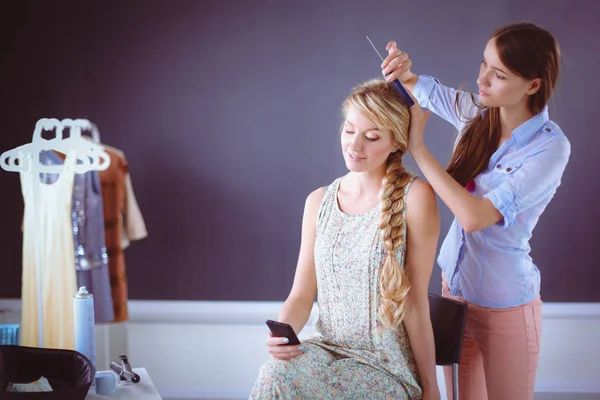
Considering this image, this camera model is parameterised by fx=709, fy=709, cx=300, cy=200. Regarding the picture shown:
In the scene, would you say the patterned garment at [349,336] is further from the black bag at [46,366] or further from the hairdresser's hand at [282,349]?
the black bag at [46,366]

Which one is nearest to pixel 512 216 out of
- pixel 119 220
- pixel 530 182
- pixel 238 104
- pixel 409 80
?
pixel 530 182

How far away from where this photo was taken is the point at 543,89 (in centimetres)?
193

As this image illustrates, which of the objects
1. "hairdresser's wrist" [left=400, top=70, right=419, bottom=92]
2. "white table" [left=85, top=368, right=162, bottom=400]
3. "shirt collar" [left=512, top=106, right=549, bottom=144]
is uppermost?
"hairdresser's wrist" [left=400, top=70, right=419, bottom=92]

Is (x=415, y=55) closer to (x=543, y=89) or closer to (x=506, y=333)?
(x=543, y=89)

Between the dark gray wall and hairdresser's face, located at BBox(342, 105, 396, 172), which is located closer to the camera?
hairdresser's face, located at BBox(342, 105, 396, 172)

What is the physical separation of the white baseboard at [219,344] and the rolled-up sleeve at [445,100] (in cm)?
142

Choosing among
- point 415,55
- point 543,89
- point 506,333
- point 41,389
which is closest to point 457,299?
point 506,333

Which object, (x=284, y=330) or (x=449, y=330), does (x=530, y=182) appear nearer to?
(x=449, y=330)

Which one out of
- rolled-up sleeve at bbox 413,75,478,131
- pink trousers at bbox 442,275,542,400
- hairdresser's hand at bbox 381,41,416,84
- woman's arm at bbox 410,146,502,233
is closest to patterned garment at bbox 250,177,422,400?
woman's arm at bbox 410,146,502,233

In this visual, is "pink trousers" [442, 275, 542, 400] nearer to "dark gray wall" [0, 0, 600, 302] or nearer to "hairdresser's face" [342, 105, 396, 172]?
"hairdresser's face" [342, 105, 396, 172]

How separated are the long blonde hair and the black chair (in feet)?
0.67

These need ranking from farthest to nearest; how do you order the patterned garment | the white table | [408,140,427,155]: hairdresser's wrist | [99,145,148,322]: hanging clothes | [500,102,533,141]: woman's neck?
1. [99,145,148,322]: hanging clothes
2. the white table
3. [500,102,533,141]: woman's neck
4. [408,140,427,155]: hairdresser's wrist
5. the patterned garment

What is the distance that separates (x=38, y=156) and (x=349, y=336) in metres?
1.73

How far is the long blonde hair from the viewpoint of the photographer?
1830 millimetres
